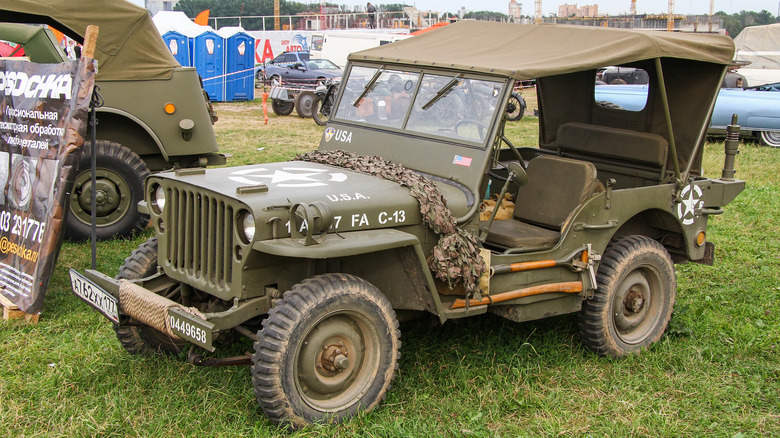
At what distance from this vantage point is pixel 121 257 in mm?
6703

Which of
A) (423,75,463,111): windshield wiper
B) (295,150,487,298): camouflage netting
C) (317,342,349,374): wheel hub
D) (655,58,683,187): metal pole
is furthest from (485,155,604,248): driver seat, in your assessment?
(317,342,349,374): wheel hub

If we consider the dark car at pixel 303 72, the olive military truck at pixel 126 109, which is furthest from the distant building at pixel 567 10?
the olive military truck at pixel 126 109

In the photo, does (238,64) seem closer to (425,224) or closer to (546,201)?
(546,201)

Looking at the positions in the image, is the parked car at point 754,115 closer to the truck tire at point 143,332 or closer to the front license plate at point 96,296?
the truck tire at point 143,332

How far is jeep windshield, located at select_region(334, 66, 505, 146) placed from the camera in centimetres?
461

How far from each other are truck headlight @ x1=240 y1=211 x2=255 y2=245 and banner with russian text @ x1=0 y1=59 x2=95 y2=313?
1813mm

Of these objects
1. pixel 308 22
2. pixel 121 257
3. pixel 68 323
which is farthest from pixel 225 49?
pixel 308 22

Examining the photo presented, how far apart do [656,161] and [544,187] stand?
856 millimetres

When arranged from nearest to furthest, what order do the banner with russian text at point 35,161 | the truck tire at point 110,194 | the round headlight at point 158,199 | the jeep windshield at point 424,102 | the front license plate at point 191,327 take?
1. the front license plate at point 191,327
2. the round headlight at point 158,199
3. the jeep windshield at point 424,102
4. the banner with russian text at point 35,161
5. the truck tire at point 110,194

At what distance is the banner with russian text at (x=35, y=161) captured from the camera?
4.96 m

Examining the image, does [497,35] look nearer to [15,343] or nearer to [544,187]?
[544,187]

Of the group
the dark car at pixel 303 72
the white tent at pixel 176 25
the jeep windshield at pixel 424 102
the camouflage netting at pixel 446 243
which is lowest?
the camouflage netting at pixel 446 243

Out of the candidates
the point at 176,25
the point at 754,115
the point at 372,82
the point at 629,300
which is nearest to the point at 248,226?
the point at 372,82

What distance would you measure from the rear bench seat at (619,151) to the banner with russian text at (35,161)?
3438 mm
